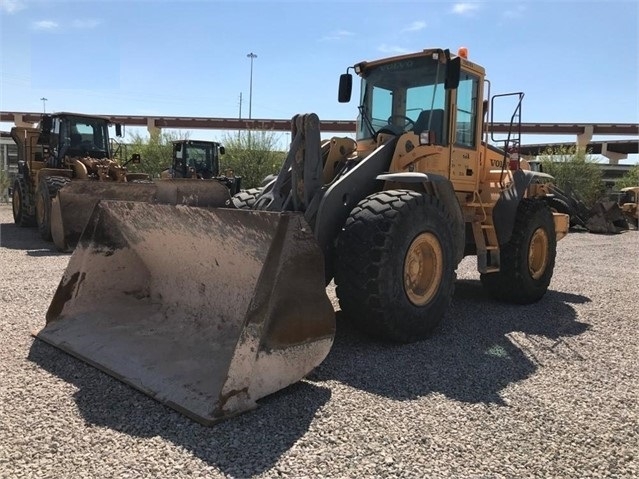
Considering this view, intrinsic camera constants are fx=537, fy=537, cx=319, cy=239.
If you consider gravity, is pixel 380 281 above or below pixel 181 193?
below

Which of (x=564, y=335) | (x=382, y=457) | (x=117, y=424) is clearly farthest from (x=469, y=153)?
(x=117, y=424)

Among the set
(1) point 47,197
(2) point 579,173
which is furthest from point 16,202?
(2) point 579,173

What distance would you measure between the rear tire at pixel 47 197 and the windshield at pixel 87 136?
1.63m

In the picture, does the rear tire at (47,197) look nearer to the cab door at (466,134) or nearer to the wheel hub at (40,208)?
the wheel hub at (40,208)

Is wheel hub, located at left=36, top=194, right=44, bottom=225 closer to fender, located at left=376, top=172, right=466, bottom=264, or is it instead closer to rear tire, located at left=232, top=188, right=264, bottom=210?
rear tire, located at left=232, top=188, right=264, bottom=210

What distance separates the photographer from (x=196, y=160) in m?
19.1

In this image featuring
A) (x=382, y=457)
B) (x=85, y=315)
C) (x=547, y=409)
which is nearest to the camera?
(x=382, y=457)

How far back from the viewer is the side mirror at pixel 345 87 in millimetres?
6062

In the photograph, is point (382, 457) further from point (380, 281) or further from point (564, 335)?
point (564, 335)

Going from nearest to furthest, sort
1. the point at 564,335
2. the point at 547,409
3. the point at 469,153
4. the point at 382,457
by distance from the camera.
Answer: the point at 382,457, the point at 547,409, the point at 564,335, the point at 469,153

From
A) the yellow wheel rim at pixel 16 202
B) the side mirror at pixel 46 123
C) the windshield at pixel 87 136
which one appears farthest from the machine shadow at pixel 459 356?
the yellow wheel rim at pixel 16 202

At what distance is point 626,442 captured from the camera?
3.04 metres

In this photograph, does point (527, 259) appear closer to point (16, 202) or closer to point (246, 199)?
point (246, 199)

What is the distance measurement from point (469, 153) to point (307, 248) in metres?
3.28
